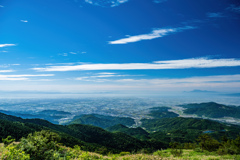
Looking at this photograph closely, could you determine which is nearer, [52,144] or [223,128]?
[52,144]

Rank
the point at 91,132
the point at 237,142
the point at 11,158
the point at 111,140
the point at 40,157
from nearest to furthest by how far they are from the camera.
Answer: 1. the point at 11,158
2. the point at 40,157
3. the point at 237,142
4. the point at 111,140
5. the point at 91,132

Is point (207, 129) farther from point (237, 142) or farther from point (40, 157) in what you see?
point (40, 157)

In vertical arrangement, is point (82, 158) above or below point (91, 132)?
above

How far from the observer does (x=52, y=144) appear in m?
11.0

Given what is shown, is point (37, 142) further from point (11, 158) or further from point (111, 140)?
point (111, 140)

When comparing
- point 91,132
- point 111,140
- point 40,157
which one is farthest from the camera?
point 91,132

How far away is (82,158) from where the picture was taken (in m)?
9.97

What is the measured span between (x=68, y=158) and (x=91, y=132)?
99502mm

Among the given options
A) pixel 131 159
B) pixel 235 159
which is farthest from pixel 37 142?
pixel 235 159

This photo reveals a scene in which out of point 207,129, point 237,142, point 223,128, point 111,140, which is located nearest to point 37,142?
point 237,142

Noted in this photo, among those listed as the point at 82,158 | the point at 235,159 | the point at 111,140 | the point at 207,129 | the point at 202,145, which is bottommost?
the point at 207,129

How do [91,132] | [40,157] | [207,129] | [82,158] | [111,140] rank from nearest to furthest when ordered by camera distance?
[40,157] < [82,158] < [111,140] < [91,132] < [207,129]

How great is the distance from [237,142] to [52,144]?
1845 inches

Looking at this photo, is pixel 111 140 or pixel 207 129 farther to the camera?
pixel 207 129
